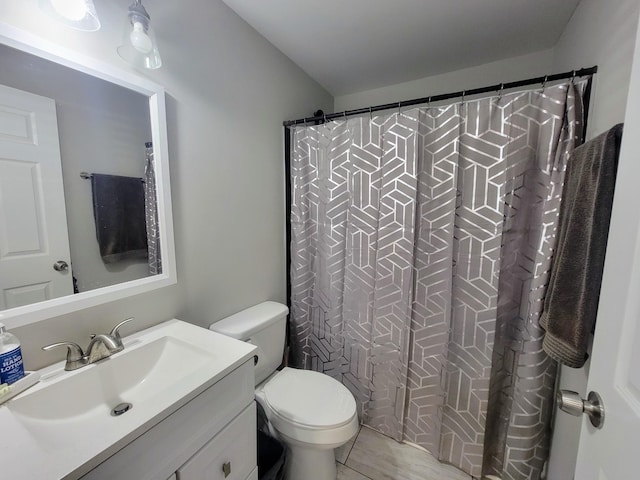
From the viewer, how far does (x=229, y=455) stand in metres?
0.89

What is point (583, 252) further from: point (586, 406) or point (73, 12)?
point (73, 12)

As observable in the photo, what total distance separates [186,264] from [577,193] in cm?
152

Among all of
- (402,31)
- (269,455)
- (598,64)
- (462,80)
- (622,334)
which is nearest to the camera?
(622,334)

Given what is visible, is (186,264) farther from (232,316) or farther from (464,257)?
(464,257)

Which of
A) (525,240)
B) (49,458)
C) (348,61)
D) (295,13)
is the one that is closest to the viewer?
(49,458)

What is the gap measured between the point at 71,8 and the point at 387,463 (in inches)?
90.7

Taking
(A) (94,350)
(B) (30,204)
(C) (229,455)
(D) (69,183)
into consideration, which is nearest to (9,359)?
(A) (94,350)

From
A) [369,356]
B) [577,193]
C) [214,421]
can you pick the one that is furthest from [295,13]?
[369,356]

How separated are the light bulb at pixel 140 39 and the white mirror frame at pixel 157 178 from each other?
0.40 ft

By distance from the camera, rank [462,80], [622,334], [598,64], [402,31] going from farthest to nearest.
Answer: [462,80] < [402,31] < [598,64] < [622,334]

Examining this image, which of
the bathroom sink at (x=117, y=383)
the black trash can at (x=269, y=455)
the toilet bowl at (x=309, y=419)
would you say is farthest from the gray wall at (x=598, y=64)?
the bathroom sink at (x=117, y=383)

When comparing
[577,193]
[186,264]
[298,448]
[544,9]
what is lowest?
[298,448]

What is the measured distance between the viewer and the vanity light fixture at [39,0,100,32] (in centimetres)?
74

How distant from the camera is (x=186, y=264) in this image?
4.03ft
